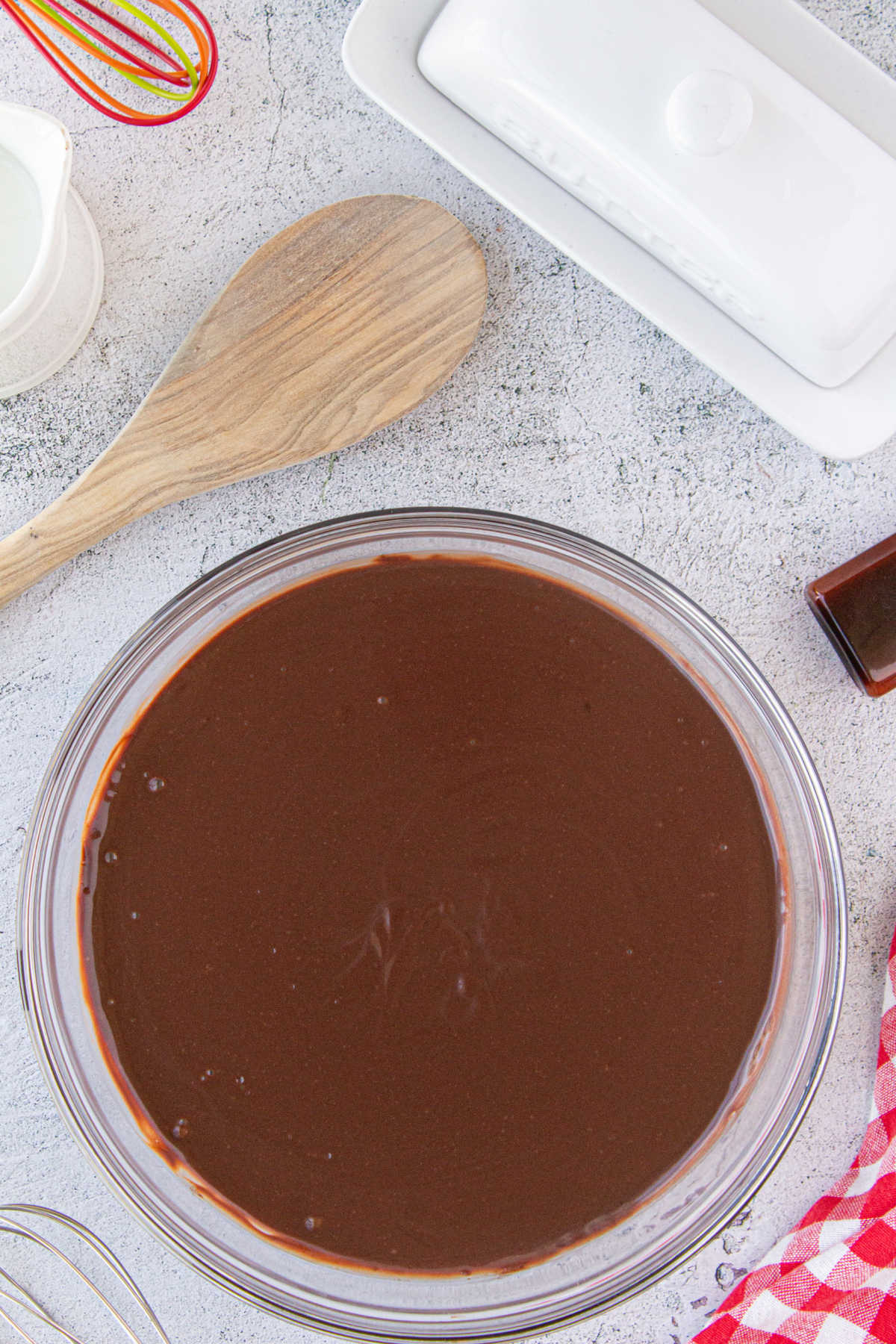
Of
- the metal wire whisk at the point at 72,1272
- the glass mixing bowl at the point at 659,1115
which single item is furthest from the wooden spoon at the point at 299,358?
the metal wire whisk at the point at 72,1272

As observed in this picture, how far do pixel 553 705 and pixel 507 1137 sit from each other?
46 cm

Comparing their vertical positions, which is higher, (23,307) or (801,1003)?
(23,307)

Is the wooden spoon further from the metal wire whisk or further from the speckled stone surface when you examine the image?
the metal wire whisk

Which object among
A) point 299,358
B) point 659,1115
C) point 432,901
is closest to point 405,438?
point 299,358

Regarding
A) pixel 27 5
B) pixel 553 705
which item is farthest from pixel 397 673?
pixel 27 5

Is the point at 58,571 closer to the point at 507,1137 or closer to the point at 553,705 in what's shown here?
the point at 553,705

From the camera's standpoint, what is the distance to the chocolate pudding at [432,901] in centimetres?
94

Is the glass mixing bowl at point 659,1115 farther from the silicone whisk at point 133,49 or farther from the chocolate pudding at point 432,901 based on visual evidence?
the silicone whisk at point 133,49

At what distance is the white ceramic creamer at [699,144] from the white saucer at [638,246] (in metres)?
0.03

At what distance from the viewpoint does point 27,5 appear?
40.8 inches

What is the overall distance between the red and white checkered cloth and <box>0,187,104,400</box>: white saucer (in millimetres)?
1136

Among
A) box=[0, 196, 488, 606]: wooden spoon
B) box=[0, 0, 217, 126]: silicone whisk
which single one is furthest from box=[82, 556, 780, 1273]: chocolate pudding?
box=[0, 0, 217, 126]: silicone whisk

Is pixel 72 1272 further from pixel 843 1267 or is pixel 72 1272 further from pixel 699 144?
pixel 699 144

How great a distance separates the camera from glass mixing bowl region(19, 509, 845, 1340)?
986mm
